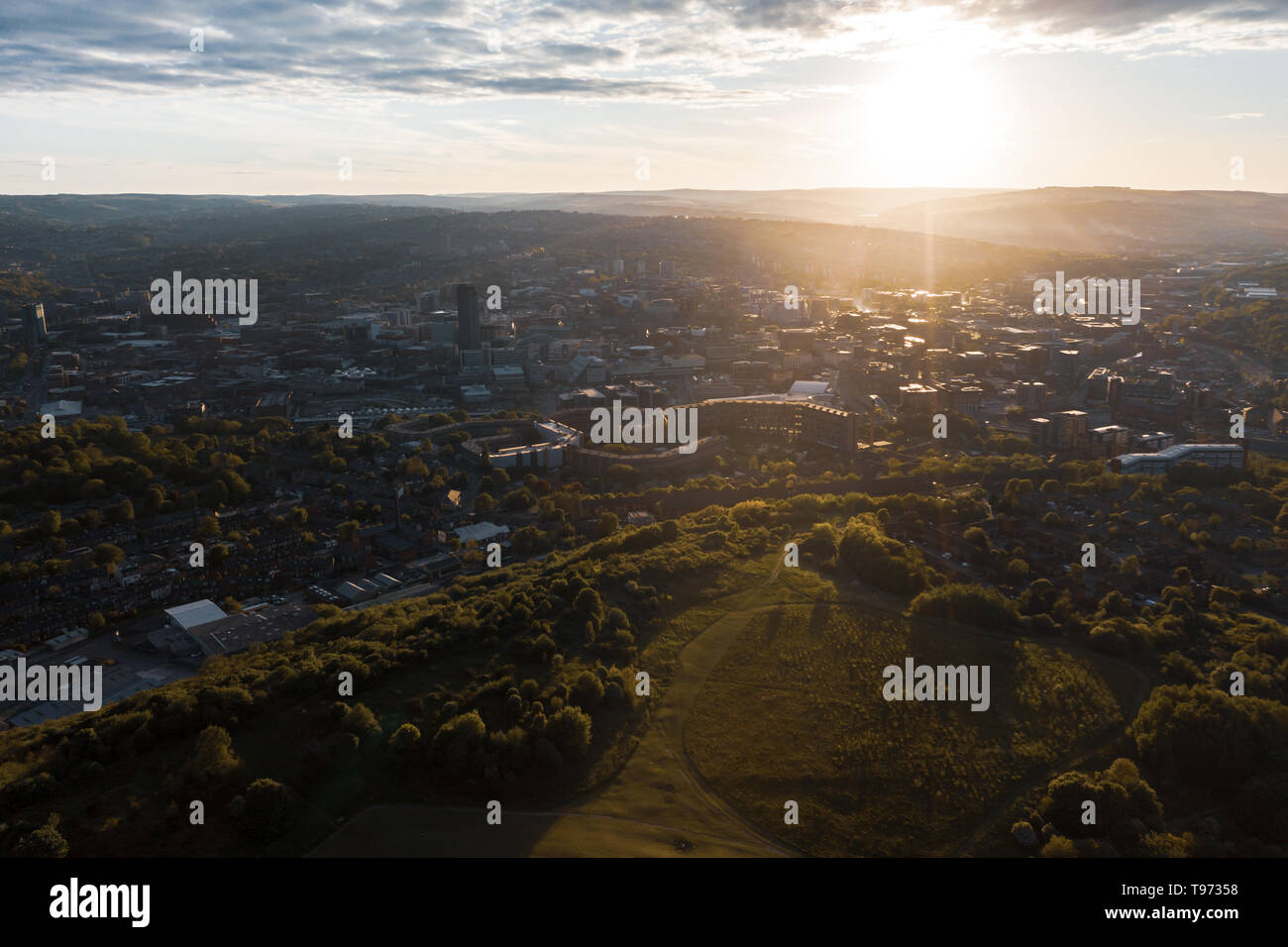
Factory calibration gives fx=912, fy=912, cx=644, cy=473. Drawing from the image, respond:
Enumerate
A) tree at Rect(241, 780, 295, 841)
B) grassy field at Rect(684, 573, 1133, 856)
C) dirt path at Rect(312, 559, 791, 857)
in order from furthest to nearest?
grassy field at Rect(684, 573, 1133, 856)
dirt path at Rect(312, 559, 791, 857)
tree at Rect(241, 780, 295, 841)

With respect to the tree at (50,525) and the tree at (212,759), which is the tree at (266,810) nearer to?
the tree at (212,759)

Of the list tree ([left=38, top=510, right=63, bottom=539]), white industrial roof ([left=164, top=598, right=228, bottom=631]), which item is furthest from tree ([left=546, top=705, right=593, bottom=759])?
tree ([left=38, top=510, right=63, bottom=539])

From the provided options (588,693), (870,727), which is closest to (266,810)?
(588,693)

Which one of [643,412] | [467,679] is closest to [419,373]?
[643,412]

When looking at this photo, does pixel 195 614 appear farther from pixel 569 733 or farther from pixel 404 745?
pixel 569 733

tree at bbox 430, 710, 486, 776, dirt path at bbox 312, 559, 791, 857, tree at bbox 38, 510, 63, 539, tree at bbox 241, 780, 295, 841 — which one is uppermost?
tree at bbox 38, 510, 63, 539

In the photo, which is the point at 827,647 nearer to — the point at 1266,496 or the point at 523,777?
the point at 523,777

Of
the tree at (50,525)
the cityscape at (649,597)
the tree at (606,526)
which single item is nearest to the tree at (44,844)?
the cityscape at (649,597)

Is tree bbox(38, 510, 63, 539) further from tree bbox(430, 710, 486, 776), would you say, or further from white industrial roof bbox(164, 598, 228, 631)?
tree bbox(430, 710, 486, 776)
